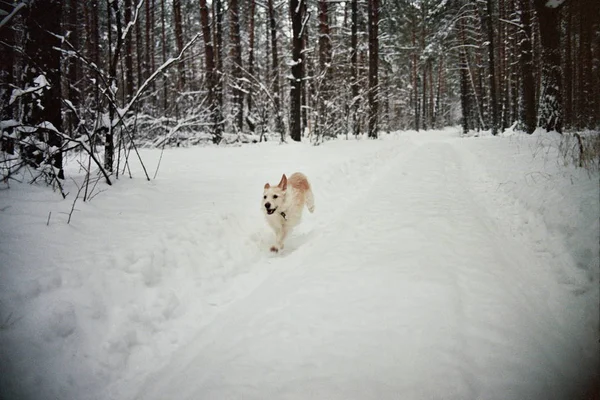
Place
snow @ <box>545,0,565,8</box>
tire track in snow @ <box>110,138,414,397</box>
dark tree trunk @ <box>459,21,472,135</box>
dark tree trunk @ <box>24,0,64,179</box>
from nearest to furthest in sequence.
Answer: tire track in snow @ <box>110,138,414,397</box>
dark tree trunk @ <box>24,0,64,179</box>
snow @ <box>545,0,565,8</box>
dark tree trunk @ <box>459,21,472,135</box>

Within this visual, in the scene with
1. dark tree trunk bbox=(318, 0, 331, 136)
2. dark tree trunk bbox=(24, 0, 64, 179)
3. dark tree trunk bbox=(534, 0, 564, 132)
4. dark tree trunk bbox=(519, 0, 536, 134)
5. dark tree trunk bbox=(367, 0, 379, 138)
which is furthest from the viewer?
dark tree trunk bbox=(367, 0, 379, 138)

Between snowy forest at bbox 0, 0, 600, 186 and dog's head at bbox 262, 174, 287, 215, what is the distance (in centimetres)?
250

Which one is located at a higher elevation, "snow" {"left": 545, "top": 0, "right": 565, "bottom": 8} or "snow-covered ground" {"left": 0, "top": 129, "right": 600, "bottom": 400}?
"snow" {"left": 545, "top": 0, "right": 565, "bottom": 8}

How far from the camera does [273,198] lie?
4289 millimetres

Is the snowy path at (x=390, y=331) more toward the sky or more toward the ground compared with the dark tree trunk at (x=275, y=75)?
more toward the ground

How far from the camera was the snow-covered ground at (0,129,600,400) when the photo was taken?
1.72 metres

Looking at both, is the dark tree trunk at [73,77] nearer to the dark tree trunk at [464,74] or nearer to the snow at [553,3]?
the snow at [553,3]

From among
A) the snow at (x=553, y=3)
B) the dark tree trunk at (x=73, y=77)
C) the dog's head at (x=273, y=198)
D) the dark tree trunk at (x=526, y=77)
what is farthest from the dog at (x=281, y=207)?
the dark tree trunk at (x=526, y=77)

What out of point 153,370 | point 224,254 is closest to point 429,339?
point 153,370

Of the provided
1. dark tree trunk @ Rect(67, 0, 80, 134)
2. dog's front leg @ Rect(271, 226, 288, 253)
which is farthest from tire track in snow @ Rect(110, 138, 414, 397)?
dark tree trunk @ Rect(67, 0, 80, 134)

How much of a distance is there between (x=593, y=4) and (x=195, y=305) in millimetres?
4461

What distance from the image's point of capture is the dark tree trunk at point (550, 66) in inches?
333

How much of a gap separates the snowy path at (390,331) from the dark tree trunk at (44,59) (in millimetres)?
3880

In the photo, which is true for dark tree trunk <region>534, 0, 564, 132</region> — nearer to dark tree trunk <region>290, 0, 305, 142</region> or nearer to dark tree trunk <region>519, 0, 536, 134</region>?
dark tree trunk <region>519, 0, 536, 134</region>
